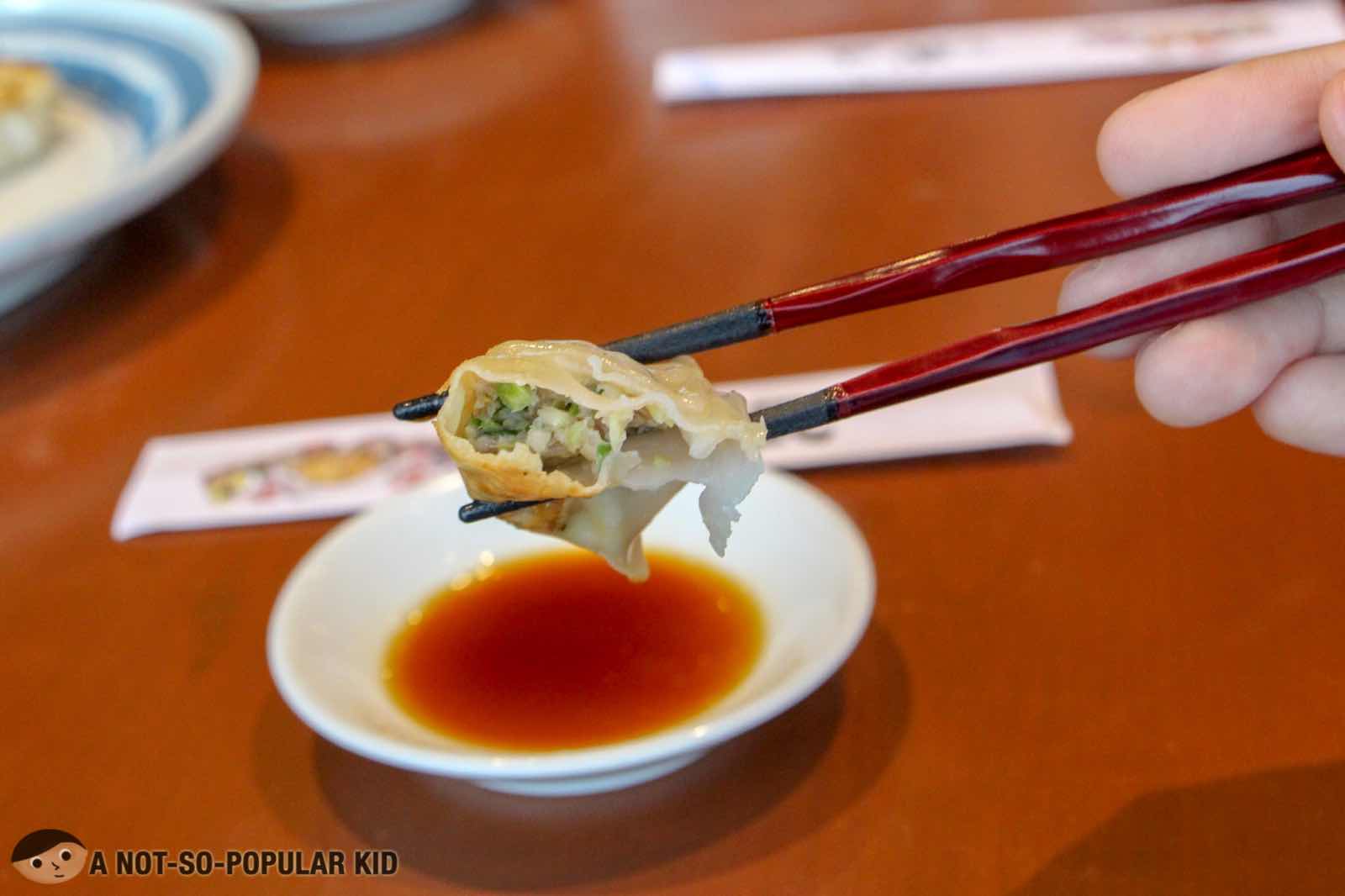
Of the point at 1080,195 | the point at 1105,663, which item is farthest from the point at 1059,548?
the point at 1080,195

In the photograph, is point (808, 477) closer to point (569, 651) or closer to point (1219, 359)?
point (569, 651)

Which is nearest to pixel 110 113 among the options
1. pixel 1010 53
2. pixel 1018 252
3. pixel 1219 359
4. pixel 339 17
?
pixel 339 17

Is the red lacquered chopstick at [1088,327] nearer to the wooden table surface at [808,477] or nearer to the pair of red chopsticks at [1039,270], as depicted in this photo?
the pair of red chopsticks at [1039,270]

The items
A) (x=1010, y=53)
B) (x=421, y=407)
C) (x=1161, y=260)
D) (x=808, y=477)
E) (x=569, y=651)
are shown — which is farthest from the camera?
(x=1010, y=53)

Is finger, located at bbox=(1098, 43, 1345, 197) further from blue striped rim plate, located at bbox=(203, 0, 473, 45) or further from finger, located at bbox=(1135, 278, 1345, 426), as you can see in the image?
blue striped rim plate, located at bbox=(203, 0, 473, 45)

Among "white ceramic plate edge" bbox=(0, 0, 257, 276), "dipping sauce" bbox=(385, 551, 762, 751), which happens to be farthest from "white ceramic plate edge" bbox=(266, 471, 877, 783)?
"white ceramic plate edge" bbox=(0, 0, 257, 276)

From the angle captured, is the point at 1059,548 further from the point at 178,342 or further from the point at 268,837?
the point at 178,342

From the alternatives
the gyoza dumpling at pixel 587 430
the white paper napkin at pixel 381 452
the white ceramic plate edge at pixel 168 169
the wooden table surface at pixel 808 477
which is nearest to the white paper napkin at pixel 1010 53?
A: the wooden table surface at pixel 808 477
